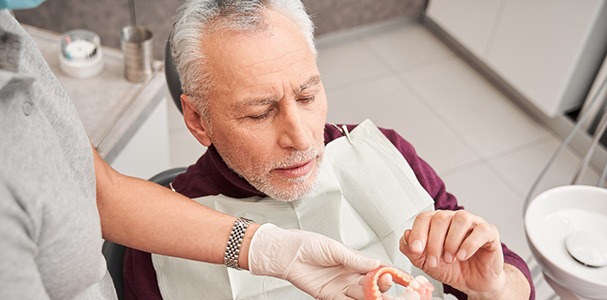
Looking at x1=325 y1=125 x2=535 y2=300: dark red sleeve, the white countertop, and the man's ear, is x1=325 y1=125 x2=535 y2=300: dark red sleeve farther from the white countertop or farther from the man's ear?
the white countertop

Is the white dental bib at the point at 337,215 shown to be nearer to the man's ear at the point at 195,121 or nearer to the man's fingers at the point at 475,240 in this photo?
the man's ear at the point at 195,121

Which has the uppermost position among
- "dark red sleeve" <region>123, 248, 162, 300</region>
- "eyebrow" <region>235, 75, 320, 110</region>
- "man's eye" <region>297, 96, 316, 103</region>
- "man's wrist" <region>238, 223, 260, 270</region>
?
"eyebrow" <region>235, 75, 320, 110</region>

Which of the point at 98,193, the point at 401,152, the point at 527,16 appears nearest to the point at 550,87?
the point at 527,16

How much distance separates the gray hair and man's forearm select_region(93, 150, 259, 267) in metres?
0.22

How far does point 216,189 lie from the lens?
1.40 meters

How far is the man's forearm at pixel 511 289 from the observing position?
1177mm

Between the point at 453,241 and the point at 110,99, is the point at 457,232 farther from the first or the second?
the point at 110,99

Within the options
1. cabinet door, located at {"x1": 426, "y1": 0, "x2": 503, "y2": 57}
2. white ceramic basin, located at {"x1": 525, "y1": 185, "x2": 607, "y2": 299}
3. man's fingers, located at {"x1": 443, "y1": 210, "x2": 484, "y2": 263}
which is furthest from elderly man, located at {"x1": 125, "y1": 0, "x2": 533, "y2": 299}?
cabinet door, located at {"x1": 426, "y1": 0, "x2": 503, "y2": 57}

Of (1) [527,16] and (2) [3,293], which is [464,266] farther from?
(1) [527,16]

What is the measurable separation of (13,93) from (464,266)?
81 cm

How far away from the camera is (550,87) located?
9.30 feet

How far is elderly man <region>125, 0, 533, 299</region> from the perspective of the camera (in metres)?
1.16

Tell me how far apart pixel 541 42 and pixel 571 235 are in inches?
61.7

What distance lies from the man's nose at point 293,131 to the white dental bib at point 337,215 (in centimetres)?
16
